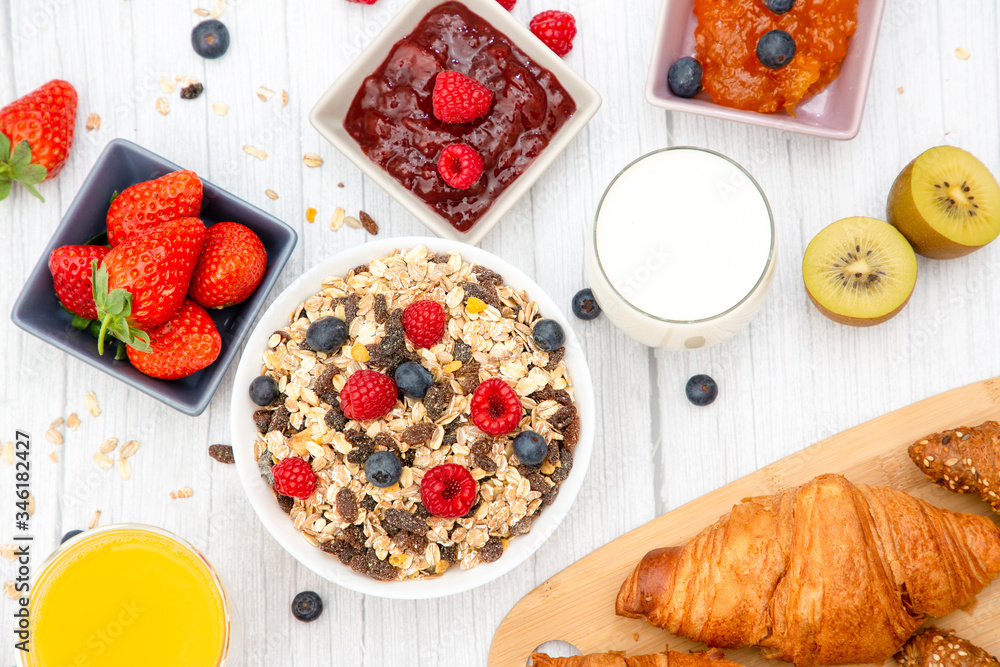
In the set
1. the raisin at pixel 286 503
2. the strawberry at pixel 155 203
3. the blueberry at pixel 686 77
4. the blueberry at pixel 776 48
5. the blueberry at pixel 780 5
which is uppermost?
the blueberry at pixel 780 5

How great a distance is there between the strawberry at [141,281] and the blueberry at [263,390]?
0.66ft

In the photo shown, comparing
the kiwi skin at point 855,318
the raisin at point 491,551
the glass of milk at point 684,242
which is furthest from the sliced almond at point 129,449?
the kiwi skin at point 855,318

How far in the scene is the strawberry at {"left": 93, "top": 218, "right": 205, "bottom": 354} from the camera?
1.38m

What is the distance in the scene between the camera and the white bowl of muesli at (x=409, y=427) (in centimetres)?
139

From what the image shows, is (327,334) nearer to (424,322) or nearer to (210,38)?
(424,322)

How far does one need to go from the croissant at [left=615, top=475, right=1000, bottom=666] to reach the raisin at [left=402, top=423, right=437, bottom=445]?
0.51 metres

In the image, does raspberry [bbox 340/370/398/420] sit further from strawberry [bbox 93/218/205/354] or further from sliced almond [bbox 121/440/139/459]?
sliced almond [bbox 121/440/139/459]

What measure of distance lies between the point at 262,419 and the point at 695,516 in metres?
0.87

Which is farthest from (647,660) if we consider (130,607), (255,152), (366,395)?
(255,152)

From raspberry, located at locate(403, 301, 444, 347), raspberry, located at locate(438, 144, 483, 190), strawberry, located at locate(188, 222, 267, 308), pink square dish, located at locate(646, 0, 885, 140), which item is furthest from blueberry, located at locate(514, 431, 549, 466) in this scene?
pink square dish, located at locate(646, 0, 885, 140)

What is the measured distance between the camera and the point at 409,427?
4.56 feet

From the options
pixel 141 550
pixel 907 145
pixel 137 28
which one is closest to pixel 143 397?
pixel 141 550

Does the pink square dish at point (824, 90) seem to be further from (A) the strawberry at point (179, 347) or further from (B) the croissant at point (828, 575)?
(A) the strawberry at point (179, 347)

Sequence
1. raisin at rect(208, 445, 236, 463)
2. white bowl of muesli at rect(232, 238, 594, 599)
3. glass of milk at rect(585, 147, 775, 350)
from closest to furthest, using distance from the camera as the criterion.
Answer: glass of milk at rect(585, 147, 775, 350), white bowl of muesli at rect(232, 238, 594, 599), raisin at rect(208, 445, 236, 463)
